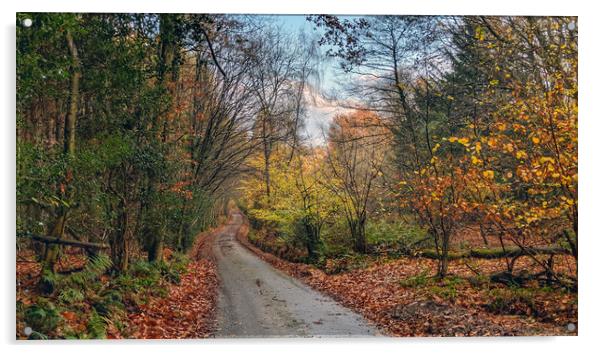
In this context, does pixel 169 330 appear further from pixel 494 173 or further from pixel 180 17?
pixel 494 173

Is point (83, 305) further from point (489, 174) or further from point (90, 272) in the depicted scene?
point (489, 174)

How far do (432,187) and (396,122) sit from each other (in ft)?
3.59

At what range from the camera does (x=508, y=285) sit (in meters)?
5.34

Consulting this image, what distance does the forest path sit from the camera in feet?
16.9

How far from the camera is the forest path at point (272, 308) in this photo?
514 cm

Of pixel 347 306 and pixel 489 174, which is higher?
pixel 489 174

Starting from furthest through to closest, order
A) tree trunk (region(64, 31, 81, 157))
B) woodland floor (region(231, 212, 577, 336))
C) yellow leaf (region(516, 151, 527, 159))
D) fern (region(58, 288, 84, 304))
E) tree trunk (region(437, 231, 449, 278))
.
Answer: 1. tree trunk (region(437, 231, 449, 278))
2. woodland floor (region(231, 212, 577, 336))
3. tree trunk (region(64, 31, 81, 157))
4. fern (region(58, 288, 84, 304))
5. yellow leaf (region(516, 151, 527, 159))

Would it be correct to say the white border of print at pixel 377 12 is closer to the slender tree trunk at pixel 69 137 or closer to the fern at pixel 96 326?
the fern at pixel 96 326

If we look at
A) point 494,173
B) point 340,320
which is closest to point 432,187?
point 494,173

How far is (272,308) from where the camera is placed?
5.40 m

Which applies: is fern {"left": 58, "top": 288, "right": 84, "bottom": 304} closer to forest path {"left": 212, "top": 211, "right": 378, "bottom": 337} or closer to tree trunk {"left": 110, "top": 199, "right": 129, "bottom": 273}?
tree trunk {"left": 110, "top": 199, "right": 129, "bottom": 273}

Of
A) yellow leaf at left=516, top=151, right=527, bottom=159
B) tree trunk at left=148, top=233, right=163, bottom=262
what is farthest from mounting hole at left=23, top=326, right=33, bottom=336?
yellow leaf at left=516, top=151, right=527, bottom=159

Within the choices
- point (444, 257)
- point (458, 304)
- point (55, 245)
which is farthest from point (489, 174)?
point (55, 245)

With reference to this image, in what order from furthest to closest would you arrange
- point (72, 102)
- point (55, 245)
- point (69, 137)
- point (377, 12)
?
point (377, 12), point (72, 102), point (69, 137), point (55, 245)
